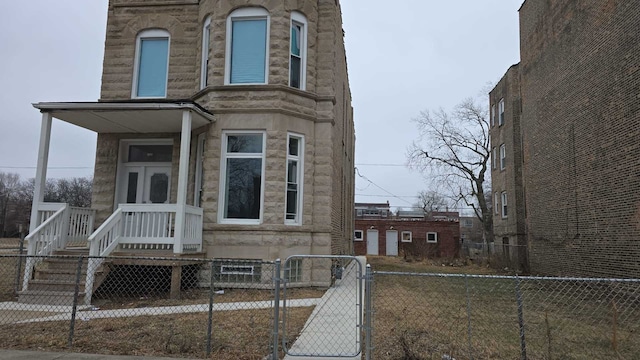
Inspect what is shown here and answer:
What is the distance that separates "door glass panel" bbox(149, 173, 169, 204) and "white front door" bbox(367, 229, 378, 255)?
100ft

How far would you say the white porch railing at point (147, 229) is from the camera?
32.9 feet

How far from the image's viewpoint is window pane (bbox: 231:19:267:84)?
40.1ft

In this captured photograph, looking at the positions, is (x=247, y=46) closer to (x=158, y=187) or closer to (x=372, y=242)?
(x=158, y=187)

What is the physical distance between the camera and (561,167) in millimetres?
15086

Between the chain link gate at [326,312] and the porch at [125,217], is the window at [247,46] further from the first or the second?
the chain link gate at [326,312]

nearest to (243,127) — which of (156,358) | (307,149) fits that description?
(307,149)

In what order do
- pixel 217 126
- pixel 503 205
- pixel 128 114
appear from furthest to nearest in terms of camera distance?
1. pixel 503 205
2. pixel 217 126
3. pixel 128 114

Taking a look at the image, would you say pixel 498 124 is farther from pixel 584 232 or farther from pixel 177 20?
pixel 177 20

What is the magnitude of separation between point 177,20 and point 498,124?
837 inches

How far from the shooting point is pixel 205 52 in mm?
12898

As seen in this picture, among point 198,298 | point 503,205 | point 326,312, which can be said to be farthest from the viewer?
point 503,205

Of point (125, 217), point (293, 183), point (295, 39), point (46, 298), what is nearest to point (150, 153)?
point (125, 217)

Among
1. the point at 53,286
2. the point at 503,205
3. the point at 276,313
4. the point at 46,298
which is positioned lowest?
the point at 46,298

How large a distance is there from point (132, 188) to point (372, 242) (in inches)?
1218
